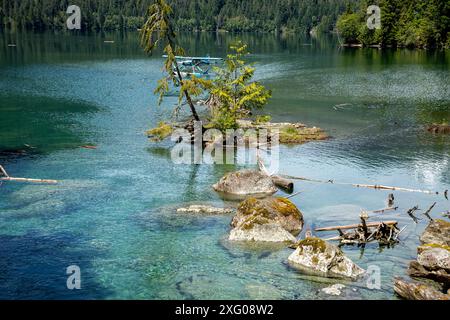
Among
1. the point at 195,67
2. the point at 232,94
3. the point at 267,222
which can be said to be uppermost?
the point at 195,67

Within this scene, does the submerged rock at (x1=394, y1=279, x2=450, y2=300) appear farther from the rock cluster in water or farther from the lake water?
the lake water

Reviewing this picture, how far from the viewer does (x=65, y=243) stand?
34250 millimetres

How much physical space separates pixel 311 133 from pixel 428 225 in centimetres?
3063

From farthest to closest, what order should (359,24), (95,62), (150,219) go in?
1. (359,24)
2. (95,62)
3. (150,219)

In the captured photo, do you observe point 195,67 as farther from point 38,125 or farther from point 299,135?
point 299,135

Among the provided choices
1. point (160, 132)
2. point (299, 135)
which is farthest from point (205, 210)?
point (299, 135)

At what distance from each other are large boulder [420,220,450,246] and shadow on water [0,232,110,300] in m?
20.1

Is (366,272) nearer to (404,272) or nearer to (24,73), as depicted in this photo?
(404,272)

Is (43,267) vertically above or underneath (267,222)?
underneath

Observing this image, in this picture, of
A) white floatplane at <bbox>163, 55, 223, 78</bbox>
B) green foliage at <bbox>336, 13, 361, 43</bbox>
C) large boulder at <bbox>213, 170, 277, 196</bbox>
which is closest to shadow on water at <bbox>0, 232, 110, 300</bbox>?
large boulder at <bbox>213, 170, 277, 196</bbox>

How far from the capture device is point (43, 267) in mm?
30891

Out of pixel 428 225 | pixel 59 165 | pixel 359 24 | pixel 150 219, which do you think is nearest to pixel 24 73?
pixel 59 165

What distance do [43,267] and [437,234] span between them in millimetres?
24025

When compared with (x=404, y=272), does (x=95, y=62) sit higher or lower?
higher
